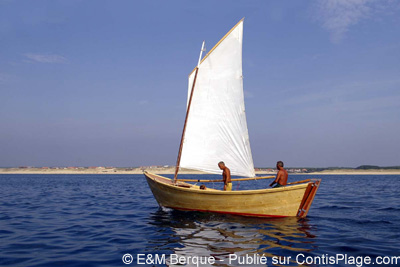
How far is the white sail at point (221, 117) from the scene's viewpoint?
18.3m

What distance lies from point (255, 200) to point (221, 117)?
17.4 ft

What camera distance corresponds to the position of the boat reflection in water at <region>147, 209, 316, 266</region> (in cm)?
959

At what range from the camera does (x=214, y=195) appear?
52.6ft

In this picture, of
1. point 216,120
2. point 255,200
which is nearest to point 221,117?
point 216,120

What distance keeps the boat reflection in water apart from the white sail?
341 centimetres

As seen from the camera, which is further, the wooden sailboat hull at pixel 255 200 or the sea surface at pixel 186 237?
the wooden sailboat hull at pixel 255 200

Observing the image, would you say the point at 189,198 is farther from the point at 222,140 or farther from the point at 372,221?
the point at 372,221

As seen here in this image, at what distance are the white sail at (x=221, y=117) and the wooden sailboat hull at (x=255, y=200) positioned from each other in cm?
248
